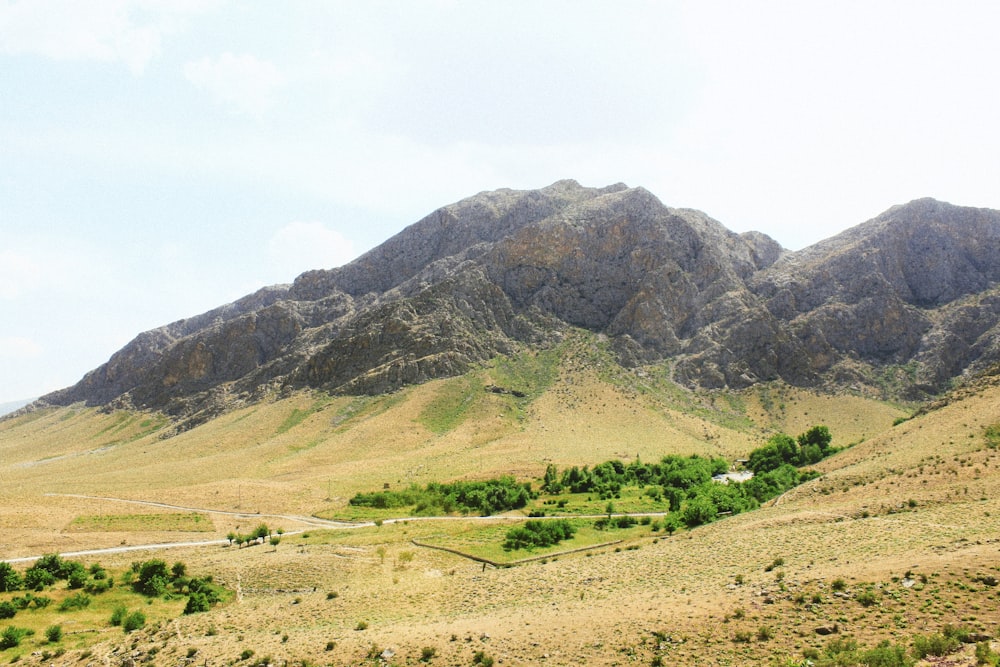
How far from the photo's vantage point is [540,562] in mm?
44094

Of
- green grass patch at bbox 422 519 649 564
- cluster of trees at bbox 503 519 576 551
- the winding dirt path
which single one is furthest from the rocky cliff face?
cluster of trees at bbox 503 519 576 551

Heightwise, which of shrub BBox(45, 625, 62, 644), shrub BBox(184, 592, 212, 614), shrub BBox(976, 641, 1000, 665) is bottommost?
shrub BBox(184, 592, 212, 614)

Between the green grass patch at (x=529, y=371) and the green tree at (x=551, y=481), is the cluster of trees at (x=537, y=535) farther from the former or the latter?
the green grass patch at (x=529, y=371)

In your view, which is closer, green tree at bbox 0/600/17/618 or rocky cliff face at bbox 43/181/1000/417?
green tree at bbox 0/600/17/618

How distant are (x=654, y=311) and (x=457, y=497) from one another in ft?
331

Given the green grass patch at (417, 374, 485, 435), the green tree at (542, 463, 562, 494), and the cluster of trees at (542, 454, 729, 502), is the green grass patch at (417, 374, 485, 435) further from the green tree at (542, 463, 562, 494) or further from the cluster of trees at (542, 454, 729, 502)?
the green tree at (542, 463, 562, 494)

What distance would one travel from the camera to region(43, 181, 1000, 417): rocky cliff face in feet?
481

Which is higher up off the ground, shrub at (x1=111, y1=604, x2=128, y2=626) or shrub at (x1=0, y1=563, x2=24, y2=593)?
shrub at (x1=0, y1=563, x2=24, y2=593)

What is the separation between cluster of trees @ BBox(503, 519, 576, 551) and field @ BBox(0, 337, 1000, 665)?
4.08 ft

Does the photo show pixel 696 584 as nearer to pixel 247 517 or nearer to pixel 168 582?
pixel 168 582

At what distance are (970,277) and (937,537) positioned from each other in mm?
160148

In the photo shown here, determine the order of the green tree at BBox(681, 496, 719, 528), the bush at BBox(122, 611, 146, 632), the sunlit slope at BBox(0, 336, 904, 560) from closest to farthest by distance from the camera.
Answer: the bush at BBox(122, 611, 146, 632) < the green tree at BBox(681, 496, 719, 528) < the sunlit slope at BBox(0, 336, 904, 560)

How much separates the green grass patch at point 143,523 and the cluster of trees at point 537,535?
32439 mm

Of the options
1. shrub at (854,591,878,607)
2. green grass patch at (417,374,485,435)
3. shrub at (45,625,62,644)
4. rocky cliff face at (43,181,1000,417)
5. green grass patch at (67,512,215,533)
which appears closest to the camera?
shrub at (854,591,878,607)
